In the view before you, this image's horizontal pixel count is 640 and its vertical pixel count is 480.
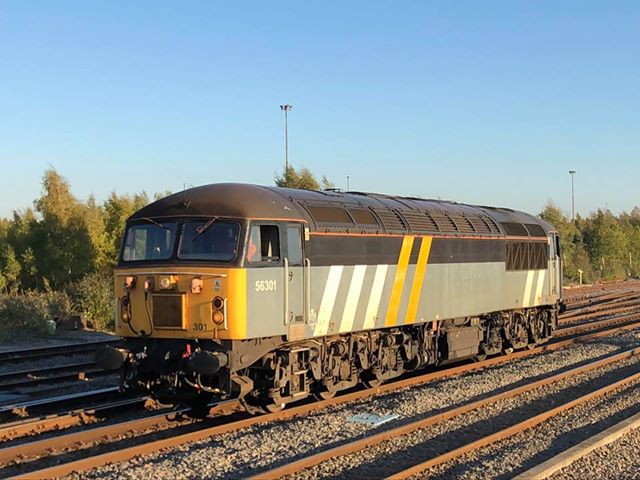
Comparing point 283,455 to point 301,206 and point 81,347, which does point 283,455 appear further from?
point 81,347

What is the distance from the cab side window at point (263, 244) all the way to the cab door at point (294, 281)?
0.23 meters

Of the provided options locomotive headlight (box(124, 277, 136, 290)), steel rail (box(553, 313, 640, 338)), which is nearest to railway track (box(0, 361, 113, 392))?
locomotive headlight (box(124, 277, 136, 290))

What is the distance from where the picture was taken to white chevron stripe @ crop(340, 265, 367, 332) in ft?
43.3

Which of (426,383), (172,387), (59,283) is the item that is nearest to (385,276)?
(426,383)

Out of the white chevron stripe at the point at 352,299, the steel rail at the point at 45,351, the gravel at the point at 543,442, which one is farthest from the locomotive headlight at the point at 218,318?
the steel rail at the point at 45,351

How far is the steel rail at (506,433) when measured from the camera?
8.67 metres

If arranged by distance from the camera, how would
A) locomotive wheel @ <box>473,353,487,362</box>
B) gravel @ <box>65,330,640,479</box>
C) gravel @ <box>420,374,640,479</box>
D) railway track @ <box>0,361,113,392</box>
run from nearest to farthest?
gravel @ <box>65,330,640,479</box> < gravel @ <box>420,374,640,479</box> < railway track @ <box>0,361,113,392</box> < locomotive wheel @ <box>473,353,487,362</box>

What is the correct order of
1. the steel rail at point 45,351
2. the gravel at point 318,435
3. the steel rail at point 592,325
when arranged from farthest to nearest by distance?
the steel rail at point 592,325 < the steel rail at point 45,351 < the gravel at point 318,435

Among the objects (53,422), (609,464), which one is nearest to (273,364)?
(53,422)

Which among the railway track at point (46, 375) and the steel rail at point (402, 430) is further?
the railway track at point (46, 375)

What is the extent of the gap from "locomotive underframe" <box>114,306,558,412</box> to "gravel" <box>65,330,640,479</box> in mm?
571

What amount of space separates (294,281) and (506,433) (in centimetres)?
389

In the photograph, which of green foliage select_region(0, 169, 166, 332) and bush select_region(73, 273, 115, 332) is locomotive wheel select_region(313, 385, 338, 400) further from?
green foliage select_region(0, 169, 166, 332)

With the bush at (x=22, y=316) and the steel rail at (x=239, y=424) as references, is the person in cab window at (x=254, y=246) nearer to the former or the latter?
the steel rail at (x=239, y=424)
